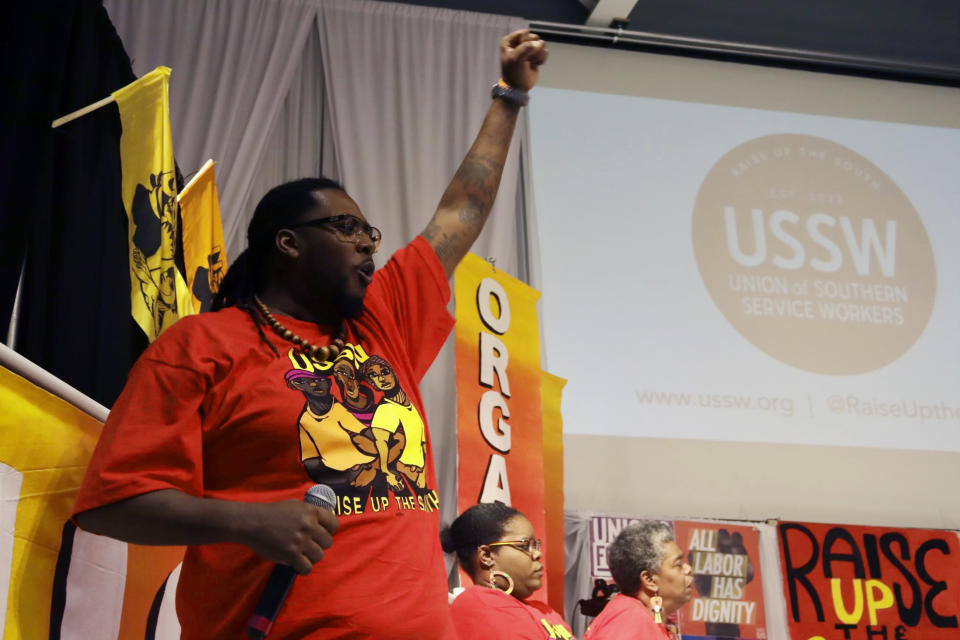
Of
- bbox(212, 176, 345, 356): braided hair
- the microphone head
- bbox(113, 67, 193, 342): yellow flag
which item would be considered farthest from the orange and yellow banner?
the microphone head

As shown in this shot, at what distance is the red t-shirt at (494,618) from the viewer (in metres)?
2.74

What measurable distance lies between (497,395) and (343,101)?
2.21m

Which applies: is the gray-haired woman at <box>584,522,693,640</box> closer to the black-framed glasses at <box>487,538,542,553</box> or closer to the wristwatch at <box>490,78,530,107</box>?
the black-framed glasses at <box>487,538,542,553</box>

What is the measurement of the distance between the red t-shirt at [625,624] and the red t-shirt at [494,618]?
265 mm

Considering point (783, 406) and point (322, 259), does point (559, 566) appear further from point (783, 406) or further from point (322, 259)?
point (322, 259)

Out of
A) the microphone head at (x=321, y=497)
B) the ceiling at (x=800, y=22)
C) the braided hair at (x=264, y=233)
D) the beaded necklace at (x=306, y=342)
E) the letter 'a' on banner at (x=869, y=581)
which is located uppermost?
the ceiling at (x=800, y=22)

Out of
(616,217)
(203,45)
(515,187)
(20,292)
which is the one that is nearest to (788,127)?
(616,217)

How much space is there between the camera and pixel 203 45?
17.4 feet

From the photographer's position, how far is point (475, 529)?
3.21 m

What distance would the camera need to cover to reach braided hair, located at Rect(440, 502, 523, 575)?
3191 mm

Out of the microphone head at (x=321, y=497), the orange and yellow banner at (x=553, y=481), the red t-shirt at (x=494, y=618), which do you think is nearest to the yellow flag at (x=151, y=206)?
the red t-shirt at (x=494, y=618)

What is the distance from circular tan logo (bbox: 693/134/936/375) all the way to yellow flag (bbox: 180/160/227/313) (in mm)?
2937

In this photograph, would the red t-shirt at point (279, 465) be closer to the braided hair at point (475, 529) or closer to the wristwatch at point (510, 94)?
the wristwatch at point (510, 94)

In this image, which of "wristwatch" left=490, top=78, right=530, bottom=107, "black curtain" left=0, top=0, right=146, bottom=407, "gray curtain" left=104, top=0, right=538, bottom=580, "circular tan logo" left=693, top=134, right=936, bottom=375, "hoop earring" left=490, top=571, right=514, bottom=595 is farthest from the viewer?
"circular tan logo" left=693, top=134, right=936, bottom=375
